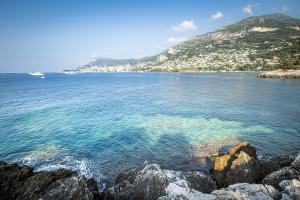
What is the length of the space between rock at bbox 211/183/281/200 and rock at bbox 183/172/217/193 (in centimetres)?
218

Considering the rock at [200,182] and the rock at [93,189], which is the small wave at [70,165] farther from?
the rock at [200,182]

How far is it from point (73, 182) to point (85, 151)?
1059cm

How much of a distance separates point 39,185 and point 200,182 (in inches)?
415

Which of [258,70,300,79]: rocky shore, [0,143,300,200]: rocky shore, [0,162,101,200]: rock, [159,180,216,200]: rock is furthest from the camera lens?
[258,70,300,79]: rocky shore

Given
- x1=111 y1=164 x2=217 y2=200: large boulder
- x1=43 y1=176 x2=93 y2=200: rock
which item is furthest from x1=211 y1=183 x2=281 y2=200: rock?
x1=43 y1=176 x2=93 y2=200: rock

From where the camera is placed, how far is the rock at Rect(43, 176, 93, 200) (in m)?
12.3

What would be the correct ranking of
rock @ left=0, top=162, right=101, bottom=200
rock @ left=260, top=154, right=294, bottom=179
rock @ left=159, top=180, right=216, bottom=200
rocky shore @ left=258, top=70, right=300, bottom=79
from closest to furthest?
rock @ left=159, top=180, right=216, bottom=200, rock @ left=0, top=162, right=101, bottom=200, rock @ left=260, top=154, right=294, bottom=179, rocky shore @ left=258, top=70, right=300, bottom=79

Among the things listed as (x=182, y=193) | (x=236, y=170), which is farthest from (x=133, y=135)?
(x=182, y=193)

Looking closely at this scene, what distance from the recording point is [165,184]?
13.6 m

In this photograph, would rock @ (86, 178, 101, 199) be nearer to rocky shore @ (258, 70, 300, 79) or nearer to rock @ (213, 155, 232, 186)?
rock @ (213, 155, 232, 186)

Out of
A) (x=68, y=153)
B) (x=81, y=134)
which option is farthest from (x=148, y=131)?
(x=68, y=153)

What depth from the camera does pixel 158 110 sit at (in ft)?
144

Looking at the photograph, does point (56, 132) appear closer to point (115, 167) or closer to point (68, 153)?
point (68, 153)

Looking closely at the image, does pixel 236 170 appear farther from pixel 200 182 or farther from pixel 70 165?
pixel 70 165
